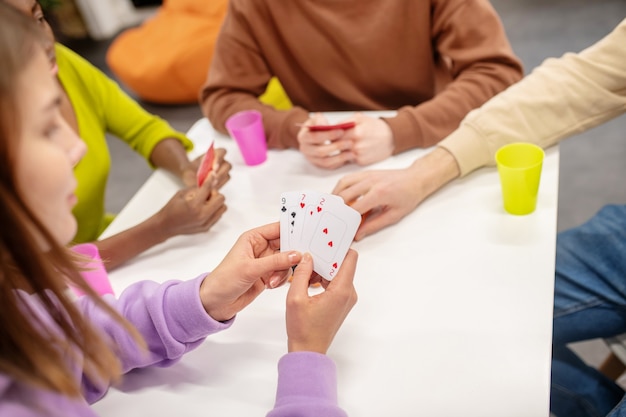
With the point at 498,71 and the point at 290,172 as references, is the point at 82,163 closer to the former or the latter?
the point at 290,172

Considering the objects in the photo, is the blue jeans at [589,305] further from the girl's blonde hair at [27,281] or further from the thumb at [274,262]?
the girl's blonde hair at [27,281]

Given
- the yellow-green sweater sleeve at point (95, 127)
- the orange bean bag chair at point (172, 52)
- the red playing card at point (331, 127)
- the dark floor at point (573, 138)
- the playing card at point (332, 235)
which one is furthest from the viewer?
the orange bean bag chair at point (172, 52)

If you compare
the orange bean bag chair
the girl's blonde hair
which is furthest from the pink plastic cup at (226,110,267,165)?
the orange bean bag chair

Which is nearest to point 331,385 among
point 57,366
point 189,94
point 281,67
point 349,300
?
point 349,300

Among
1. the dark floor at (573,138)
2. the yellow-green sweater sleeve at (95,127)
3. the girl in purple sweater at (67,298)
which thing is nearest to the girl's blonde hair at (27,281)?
the girl in purple sweater at (67,298)

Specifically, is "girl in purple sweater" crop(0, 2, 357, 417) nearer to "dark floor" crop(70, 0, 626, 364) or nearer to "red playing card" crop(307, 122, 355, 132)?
"red playing card" crop(307, 122, 355, 132)

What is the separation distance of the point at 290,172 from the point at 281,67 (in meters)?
0.43

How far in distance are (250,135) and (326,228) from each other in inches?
21.6

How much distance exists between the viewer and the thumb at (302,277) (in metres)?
0.86

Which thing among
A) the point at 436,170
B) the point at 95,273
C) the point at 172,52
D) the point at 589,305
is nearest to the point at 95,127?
the point at 95,273

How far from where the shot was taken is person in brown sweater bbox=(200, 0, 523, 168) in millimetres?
1331

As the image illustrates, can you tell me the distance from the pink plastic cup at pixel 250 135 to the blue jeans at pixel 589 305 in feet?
2.59

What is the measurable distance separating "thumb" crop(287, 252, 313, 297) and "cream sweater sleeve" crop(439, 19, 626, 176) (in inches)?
18.7

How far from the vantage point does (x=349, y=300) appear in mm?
884
